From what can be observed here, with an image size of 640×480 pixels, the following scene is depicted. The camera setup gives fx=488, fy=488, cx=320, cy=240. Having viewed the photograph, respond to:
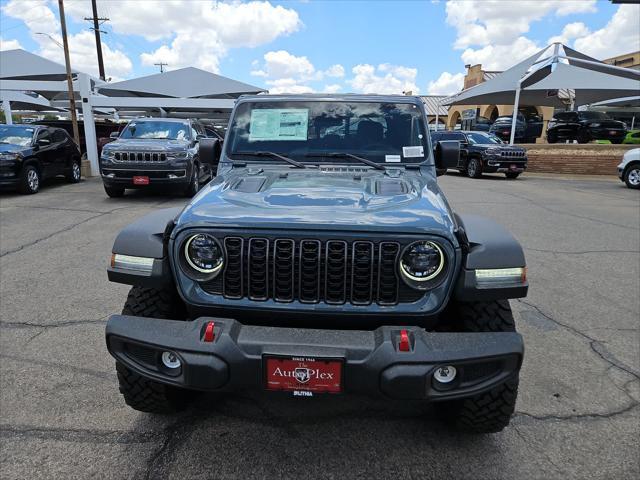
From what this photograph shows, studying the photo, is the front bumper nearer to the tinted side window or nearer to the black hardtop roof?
the black hardtop roof

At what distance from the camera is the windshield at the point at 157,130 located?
11.2 m

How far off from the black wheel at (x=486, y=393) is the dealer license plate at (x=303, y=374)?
78cm

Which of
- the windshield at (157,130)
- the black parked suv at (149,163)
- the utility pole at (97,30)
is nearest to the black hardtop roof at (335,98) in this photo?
the black parked suv at (149,163)

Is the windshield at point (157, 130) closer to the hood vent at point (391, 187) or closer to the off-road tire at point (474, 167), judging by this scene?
the hood vent at point (391, 187)

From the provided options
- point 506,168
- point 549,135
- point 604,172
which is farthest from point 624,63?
point 506,168

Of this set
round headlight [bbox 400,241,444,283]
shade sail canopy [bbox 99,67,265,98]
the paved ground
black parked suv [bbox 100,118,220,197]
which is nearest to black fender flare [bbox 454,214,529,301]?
round headlight [bbox 400,241,444,283]

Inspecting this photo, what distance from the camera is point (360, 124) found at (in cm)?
357

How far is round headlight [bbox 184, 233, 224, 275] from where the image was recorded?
225cm

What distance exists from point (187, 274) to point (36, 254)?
16.0 feet

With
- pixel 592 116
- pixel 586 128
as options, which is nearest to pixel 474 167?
pixel 586 128

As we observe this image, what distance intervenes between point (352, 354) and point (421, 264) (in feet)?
1.76

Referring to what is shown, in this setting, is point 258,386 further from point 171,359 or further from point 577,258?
point 577,258

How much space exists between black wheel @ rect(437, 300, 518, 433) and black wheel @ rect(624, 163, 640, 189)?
14.8 m

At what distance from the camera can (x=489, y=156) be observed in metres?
17.0
